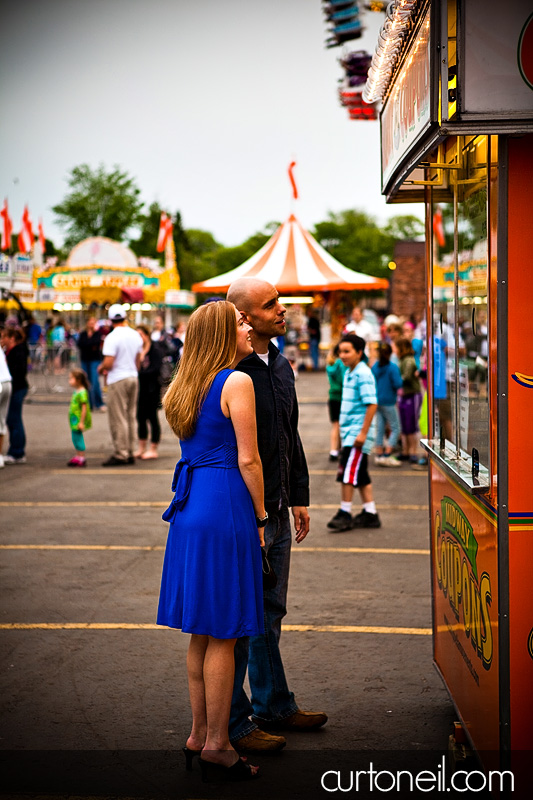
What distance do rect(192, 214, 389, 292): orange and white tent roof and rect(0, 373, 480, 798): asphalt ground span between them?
47.2ft

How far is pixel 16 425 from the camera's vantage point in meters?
12.8

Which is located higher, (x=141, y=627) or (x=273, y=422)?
(x=273, y=422)

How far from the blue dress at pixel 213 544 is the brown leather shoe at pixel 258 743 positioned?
0.63 metres

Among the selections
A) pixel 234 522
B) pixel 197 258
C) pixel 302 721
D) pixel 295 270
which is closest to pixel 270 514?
pixel 234 522

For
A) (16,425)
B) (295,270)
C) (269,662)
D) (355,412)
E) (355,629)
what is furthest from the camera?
(295,270)

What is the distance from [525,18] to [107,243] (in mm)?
49002

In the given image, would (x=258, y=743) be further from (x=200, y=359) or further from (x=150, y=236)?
(x=150, y=236)

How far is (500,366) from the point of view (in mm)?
2980

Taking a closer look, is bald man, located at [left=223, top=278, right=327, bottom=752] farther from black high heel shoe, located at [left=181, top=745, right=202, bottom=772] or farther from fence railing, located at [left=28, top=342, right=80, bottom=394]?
fence railing, located at [left=28, top=342, right=80, bottom=394]

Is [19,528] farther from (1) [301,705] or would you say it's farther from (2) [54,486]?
(1) [301,705]

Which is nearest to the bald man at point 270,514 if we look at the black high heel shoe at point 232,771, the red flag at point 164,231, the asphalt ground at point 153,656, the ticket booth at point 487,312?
the asphalt ground at point 153,656

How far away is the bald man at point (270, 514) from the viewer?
3.89m

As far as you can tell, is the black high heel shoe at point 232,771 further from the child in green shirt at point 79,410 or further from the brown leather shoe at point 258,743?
the child in green shirt at point 79,410

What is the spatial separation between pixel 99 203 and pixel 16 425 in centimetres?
7226
